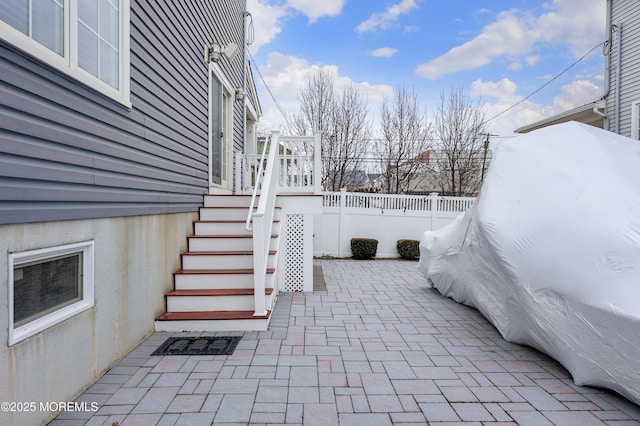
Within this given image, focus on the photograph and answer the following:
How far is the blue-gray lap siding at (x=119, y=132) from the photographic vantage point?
68.6 inches

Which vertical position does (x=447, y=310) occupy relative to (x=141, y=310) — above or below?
below

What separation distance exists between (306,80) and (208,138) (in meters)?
7.94

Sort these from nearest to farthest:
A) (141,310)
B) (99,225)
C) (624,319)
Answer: (624,319)
(99,225)
(141,310)

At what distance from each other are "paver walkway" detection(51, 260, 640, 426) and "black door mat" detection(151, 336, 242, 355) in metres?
0.09

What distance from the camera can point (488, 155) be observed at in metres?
12.9

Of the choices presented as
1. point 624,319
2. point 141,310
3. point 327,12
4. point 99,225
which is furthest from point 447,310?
point 327,12

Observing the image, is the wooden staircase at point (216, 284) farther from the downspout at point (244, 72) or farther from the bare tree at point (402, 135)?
the bare tree at point (402, 135)

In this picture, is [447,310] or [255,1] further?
[255,1]

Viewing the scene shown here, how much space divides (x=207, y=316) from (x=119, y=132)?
1949mm

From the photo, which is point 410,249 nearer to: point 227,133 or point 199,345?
point 227,133

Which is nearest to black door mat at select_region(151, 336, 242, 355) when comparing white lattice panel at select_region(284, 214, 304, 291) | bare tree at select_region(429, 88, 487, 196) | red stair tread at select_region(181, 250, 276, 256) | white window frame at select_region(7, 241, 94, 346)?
white window frame at select_region(7, 241, 94, 346)

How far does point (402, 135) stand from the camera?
40.2ft

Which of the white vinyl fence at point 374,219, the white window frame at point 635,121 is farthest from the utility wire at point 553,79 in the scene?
the white vinyl fence at point 374,219

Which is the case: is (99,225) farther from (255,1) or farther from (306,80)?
(306,80)
